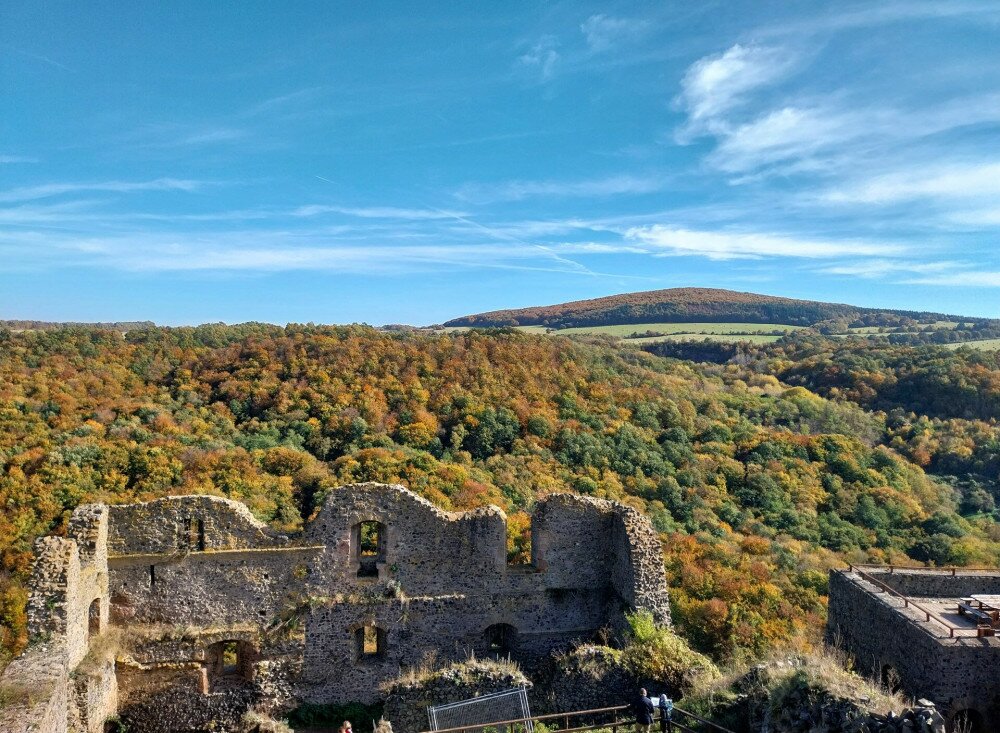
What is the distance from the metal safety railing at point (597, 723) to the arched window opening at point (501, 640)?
10.5 feet

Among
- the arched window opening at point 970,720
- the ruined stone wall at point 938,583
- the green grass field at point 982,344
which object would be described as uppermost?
the green grass field at point 982,344

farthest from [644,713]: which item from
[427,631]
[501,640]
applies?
[427,631]

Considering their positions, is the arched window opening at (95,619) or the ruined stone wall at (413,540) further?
the ruined stone wall at (413,540)

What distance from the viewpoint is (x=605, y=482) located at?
2772cm

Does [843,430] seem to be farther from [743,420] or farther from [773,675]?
[773,675]

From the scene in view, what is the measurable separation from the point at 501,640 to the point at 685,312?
231 ft

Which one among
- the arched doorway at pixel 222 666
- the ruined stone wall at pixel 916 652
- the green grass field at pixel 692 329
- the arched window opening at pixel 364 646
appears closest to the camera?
the ruined stone wall at pixel 916 652

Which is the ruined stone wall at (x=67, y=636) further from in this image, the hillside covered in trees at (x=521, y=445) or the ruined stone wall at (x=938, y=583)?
the ruined stone wall at (x=938, y=583)

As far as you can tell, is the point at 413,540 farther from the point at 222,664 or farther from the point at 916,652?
the point at 916,652

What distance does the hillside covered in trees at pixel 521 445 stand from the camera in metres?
21.9

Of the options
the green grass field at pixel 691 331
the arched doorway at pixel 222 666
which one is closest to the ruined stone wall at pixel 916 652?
the arched doorway at pixel 222 666

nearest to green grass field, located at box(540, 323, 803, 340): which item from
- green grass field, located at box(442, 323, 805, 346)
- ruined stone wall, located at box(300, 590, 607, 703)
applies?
Answer: green grass field, located at box(442, 323, 805, 346)

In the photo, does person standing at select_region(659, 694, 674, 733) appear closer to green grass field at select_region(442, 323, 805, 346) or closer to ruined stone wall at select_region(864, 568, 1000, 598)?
ruined stone wall at select_region(864, 568, 1000, 598)

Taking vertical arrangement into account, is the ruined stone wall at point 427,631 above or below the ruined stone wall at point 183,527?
below
